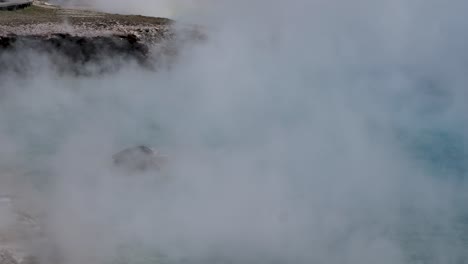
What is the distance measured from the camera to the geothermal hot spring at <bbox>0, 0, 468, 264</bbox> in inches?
221

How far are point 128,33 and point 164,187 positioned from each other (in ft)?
15.3

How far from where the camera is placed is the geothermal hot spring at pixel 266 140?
5.62 meters

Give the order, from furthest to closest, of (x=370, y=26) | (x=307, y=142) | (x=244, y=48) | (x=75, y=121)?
(x=370, y=26)
(x=244, y=48)
(x=75, y=121)
(x=307, y=142)

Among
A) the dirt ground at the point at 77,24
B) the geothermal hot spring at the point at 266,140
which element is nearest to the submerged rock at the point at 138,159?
the geothermal hot spring at the point at 266,140

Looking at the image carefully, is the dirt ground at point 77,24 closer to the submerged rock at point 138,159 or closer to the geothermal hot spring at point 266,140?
the geothermal hot spring at point 266,140

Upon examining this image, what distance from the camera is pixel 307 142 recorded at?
7.72m

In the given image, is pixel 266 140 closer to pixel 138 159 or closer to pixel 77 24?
pixel 138 159

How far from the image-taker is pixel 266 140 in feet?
25.3

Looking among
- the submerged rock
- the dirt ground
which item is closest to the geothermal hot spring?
the submerged rock

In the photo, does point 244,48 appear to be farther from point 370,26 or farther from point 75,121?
point 75,121

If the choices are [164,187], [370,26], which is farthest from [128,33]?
[164,187]

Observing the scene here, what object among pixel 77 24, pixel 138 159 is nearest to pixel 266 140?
pixel 138 159

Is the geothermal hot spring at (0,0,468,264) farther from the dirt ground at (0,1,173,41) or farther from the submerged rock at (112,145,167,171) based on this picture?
the dirt ground at (0,1,173,41)

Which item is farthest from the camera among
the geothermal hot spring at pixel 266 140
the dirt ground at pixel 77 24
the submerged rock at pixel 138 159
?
the dirt ground at pixel 77 24
